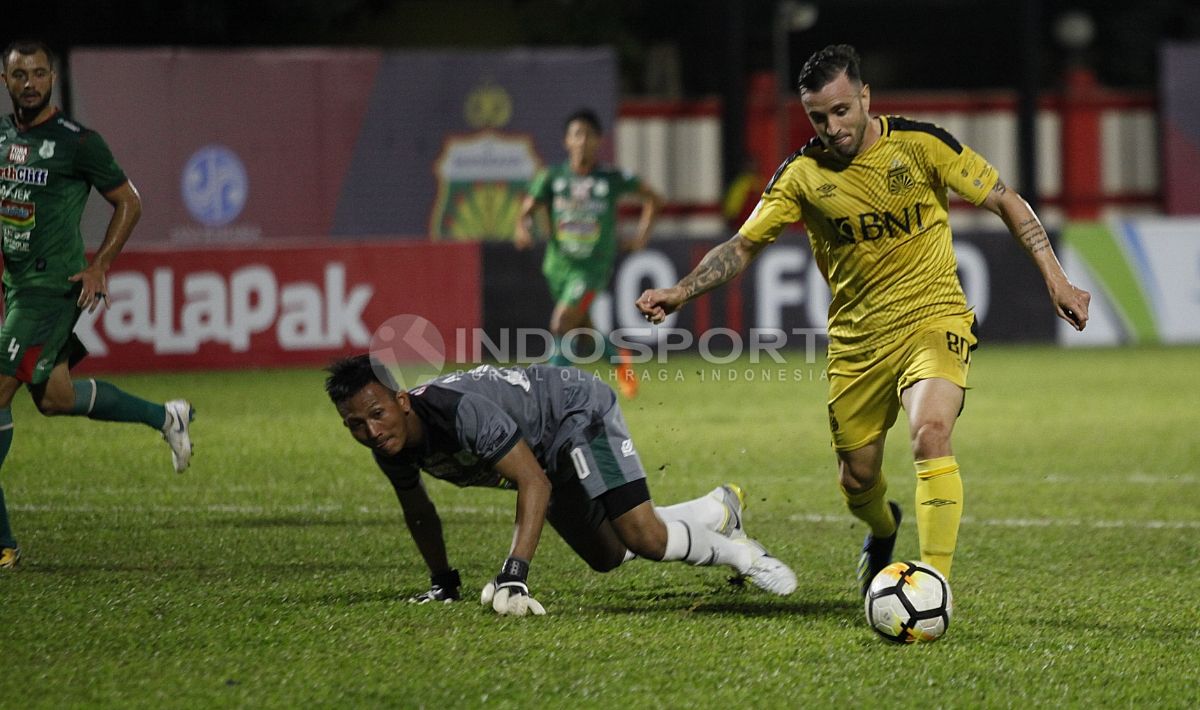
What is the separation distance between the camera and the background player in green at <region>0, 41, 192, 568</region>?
7.12m

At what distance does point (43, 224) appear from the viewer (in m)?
7.22

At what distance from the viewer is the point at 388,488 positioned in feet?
30.2

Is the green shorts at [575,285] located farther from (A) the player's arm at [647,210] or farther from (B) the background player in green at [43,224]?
(B) the background player in green at [43,224]

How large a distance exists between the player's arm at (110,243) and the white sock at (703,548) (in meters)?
2.68

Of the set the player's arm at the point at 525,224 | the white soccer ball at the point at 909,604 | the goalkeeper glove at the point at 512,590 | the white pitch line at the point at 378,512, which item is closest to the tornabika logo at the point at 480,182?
the player's arm at the point at 525,224

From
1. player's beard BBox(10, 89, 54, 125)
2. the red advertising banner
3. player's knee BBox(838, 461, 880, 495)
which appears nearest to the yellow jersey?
player's knee BBox(838, 461, 880, 495)

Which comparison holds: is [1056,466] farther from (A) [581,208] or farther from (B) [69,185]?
(B) [69,185]

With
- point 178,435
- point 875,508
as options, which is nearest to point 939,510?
point 875,508

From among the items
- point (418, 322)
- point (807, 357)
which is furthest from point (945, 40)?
point (418, 322)

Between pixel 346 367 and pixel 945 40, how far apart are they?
2582 cm

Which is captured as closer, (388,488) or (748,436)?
(388,488)

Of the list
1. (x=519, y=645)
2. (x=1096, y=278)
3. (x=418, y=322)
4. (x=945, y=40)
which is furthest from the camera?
(x=945, y=40)

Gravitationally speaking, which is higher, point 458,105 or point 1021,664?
point 458,105

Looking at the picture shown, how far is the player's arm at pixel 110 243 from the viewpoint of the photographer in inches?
284
